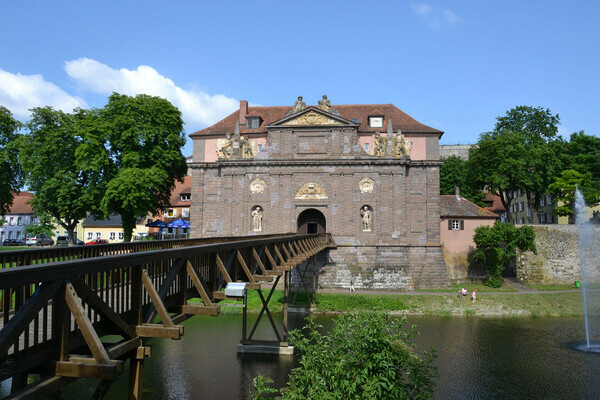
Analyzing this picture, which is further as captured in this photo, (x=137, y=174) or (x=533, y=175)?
(x=533, y=175)

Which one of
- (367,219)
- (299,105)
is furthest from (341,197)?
(299,105)

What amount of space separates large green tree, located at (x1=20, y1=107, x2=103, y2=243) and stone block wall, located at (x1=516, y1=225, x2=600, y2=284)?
32.5 m

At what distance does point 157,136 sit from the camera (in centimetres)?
Result: 3466

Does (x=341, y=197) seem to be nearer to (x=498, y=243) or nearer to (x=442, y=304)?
(x=442, y=304)

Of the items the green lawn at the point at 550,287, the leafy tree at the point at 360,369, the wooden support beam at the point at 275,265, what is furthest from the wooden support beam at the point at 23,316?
the green lawn at the point at 550,287

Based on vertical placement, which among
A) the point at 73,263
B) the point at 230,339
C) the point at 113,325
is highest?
the point at 73,263

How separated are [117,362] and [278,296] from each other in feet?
81.6

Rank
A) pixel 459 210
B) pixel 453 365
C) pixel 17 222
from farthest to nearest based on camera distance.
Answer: pixel 17 222 < pixel 459 210 < pixel 453 365

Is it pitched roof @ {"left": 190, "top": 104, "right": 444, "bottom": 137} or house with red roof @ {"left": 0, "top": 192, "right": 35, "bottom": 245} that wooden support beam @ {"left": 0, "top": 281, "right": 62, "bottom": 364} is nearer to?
pitched roof @ {"left": 190, "top": 104, "right": 444, "bottom": 137}

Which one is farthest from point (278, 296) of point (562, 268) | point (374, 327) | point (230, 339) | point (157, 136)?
point (562, 268)

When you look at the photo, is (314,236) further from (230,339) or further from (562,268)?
(562,268)

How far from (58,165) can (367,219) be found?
2274 centimetres

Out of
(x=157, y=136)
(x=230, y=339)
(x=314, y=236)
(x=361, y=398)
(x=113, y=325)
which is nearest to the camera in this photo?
(x=113, y=325)

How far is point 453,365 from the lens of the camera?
18375 millimetres
